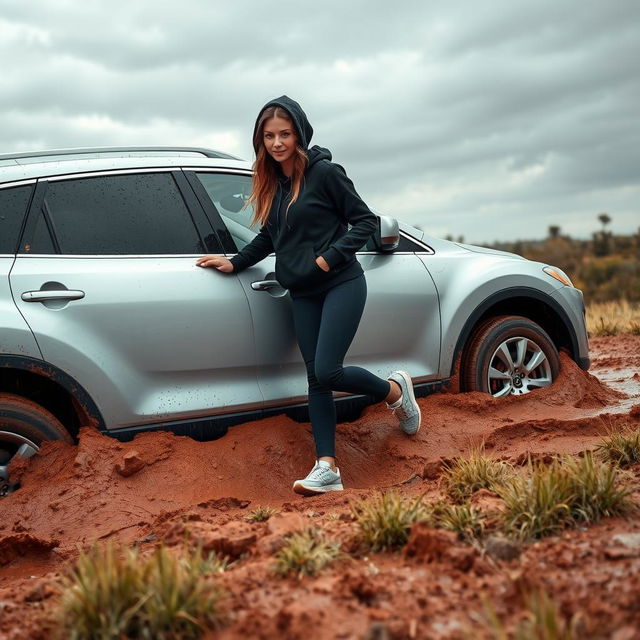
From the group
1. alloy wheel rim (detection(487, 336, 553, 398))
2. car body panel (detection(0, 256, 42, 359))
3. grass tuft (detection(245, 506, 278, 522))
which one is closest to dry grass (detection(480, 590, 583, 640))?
grass tuft (detection(245, 506, 278, 522))

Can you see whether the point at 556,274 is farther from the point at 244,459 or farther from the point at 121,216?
the point at 121,216

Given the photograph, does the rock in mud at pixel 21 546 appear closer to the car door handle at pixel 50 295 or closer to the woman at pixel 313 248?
the car door handle at pixel 50 295

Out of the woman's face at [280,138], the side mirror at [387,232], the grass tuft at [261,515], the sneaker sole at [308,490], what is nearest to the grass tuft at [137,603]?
the grass tuft at [261,515]

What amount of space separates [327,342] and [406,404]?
2.66 feet

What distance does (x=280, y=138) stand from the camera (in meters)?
4.52

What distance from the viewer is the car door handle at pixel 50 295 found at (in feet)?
13.6

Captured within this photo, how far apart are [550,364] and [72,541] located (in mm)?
3456

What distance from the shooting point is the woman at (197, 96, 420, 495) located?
14.9 feet

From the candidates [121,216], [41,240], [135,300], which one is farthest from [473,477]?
[41,240]

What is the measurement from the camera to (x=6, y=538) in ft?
12.8

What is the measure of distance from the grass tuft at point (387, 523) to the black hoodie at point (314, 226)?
1589 millimetres

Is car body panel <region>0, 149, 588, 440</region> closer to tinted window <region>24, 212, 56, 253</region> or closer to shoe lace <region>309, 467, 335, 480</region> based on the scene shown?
tinted window <region>24, 212, 56, 253</region>

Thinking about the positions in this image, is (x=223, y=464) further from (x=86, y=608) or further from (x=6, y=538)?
(x=86, y=608)

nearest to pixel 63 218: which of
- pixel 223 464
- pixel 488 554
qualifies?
pixel 223 464
